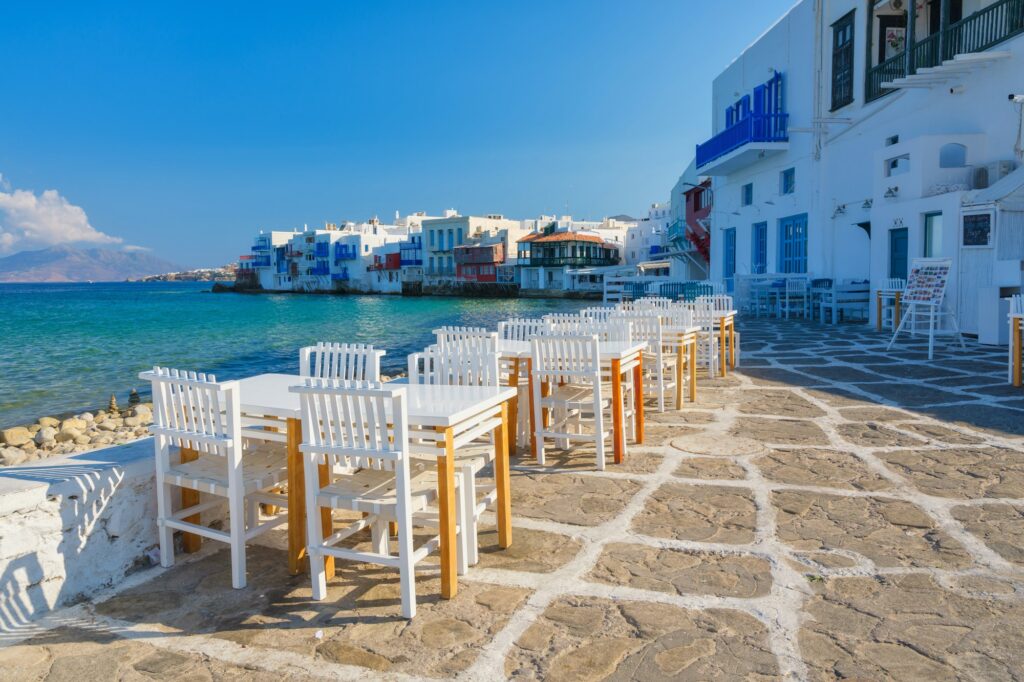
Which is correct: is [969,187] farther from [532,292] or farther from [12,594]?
[532,292]

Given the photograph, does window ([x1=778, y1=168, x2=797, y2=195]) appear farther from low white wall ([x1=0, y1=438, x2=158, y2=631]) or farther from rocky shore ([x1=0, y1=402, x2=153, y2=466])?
low white wall ([x1=0, y1=438, x2=158, y2=631])

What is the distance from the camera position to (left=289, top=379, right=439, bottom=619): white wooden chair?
2871 millimetres

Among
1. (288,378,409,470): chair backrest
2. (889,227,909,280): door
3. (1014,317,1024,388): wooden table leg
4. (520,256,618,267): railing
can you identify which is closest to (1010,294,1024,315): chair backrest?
(1014,317,1024,388): wooden table leg

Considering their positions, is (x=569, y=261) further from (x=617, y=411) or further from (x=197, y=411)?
(x=197, y=411)

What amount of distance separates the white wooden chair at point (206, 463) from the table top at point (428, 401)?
0.18 m

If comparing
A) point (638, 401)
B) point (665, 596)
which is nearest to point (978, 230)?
point (638, 401)

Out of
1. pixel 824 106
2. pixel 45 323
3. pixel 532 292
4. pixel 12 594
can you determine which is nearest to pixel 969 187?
pixel 824 106

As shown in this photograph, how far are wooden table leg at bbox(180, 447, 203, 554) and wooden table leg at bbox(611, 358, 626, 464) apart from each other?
2686 mm

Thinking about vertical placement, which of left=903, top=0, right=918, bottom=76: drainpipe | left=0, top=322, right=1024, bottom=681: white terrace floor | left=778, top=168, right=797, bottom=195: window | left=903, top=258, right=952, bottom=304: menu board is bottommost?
left=0, top=322, right=1024, bottom=681: white terrace floor

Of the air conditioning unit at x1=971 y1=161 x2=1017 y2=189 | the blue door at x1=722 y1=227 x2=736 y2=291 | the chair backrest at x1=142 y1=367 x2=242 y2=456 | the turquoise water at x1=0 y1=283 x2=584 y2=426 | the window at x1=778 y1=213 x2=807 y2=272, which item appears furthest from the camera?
the blue door at x1=722 y1=227 x2=736 y2=291

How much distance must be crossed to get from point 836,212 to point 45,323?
1683 inches

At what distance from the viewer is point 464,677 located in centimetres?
251

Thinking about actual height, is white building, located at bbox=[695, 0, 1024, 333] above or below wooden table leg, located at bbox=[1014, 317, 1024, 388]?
above

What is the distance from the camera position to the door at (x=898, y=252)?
46.4ft
